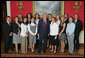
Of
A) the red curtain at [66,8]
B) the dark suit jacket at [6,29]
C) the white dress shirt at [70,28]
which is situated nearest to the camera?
the white dress shirt at [70,28]

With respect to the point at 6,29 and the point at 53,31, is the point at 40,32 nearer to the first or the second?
the point at 53,31

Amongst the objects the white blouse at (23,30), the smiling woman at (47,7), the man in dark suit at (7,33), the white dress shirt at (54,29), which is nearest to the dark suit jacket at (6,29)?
the man in dark suit at (7,33)

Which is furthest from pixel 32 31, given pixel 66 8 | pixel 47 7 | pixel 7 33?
pixel 66 8

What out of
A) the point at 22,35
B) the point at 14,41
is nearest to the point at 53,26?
the point at 22,35

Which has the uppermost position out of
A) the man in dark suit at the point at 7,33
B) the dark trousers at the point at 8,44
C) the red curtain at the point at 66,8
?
the red curtain at the point at 66,8

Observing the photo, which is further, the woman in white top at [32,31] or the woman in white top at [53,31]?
the woman in white top at [32,31]

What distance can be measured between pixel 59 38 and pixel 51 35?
41 centimetres

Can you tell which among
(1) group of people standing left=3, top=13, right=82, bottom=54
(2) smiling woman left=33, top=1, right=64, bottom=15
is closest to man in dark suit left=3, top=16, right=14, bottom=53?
(1) group of people standing left=3, top=13, right=82, bottom=54

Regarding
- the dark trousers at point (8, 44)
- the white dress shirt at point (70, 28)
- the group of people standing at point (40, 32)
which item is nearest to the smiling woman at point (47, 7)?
the group of people standing at point (40, 32)

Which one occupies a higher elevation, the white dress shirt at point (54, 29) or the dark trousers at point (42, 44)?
the white dress shirt at point (54, 29)

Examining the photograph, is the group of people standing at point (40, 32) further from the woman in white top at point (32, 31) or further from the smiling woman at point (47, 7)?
the smiling woman at point (47, 7)

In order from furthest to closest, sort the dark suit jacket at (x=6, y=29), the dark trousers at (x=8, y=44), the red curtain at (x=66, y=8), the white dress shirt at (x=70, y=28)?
the red curtain at (x=66, y=8), the dark trousers at (x=8, y=44), the dark suit jacket at (x=6, y=29), the white dress shirt at (x=70, y=28)

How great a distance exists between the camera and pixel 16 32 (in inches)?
226

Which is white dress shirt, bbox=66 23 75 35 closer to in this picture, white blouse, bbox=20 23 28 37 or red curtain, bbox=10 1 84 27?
white blouse, bbox=20 23 28 37
